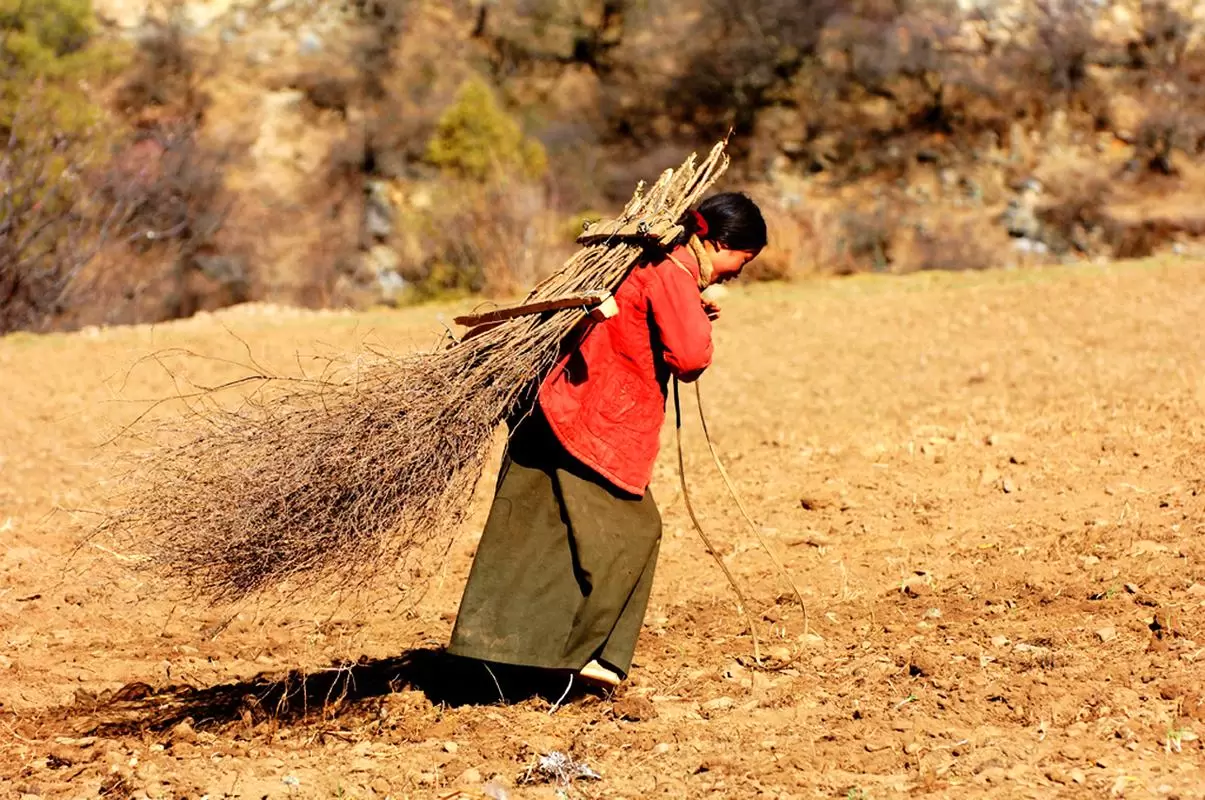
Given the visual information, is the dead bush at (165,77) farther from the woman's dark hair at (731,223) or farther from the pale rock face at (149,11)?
the woman's dark hair at (731,223)

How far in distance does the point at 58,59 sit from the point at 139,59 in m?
4.40

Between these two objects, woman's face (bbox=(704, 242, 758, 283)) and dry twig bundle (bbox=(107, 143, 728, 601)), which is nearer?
dry twig bundle (bbox=(107, 143, 728, 601))

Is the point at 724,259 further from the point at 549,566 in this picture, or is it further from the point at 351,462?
the point at 351,462

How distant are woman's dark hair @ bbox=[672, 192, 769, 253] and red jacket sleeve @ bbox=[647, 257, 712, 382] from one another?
203mm

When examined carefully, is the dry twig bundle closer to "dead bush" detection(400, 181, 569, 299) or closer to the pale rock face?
"dead bush" detection(400, 181, 569, 299)

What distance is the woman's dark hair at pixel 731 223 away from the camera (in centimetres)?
420

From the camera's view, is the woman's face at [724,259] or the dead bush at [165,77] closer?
the woman's face at [724,259]

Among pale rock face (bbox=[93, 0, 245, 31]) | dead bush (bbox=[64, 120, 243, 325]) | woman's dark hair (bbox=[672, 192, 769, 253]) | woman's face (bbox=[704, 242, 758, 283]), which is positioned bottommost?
dead bush (bbox=[64, 120, 243, 325])

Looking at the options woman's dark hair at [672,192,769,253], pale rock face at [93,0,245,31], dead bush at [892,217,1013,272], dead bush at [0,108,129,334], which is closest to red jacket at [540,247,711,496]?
woman's dark hair at [672,192,769,253]

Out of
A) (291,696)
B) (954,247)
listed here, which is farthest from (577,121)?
(291,696)

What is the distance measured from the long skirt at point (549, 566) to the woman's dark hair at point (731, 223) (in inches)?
29.0

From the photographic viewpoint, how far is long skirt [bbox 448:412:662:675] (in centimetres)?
421

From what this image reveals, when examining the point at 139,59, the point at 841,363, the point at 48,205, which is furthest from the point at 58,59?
the point at 841,363

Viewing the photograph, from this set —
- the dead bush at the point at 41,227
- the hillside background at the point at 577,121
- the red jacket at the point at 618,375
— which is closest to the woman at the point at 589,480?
the red jacket at the point at 618,375
